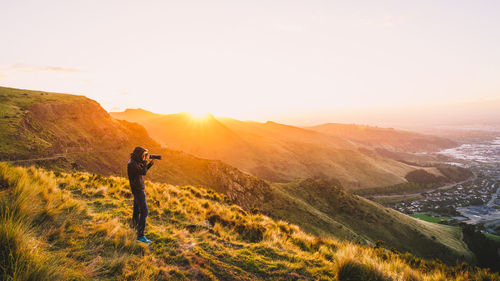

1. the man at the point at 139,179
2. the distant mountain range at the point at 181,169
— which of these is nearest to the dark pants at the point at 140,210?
the man at the point at 139,179

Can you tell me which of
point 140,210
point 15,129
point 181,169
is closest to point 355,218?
point 181,169

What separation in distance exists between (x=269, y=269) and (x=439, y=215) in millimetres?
166584

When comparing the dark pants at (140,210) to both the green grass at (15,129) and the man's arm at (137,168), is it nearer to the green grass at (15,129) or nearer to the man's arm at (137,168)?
the man's arm at (137,168)

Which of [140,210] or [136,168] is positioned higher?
[136,168]

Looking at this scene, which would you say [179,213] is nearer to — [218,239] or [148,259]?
[218,239]

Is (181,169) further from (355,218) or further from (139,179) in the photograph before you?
(355,218)

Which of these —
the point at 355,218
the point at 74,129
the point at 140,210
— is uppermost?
the point at 74,129

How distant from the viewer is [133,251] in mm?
6395

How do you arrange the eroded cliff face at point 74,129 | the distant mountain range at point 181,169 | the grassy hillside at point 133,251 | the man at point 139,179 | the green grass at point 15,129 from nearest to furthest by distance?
the grassy hillside at point 133,251 < the man at point 139,179 < the green grass at point 15,129 < the distant mountain range at point 181,169 < the eroded cliff face at point 74,129

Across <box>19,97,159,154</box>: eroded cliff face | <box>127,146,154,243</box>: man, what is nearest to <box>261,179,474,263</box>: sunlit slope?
<box>127,146,154,243</box>: man

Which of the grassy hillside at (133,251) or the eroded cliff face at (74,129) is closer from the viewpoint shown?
the grassy hillside at (133,251)

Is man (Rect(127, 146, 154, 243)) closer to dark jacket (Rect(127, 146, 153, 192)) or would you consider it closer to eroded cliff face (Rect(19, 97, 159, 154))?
dark jacket (Rect(127, 146, 153, 192))

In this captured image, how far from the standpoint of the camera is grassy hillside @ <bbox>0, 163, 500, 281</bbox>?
4135 mm

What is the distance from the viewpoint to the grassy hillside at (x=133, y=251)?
413 centimetres
